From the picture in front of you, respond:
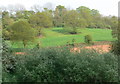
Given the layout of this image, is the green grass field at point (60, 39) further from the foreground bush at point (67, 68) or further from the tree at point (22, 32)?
the foreground bush at point (67, 68)

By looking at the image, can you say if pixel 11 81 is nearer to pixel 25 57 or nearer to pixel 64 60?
pixel 25 57

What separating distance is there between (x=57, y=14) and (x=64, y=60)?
30.4m

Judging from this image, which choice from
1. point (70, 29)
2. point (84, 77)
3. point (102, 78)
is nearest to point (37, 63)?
point (84, 77)

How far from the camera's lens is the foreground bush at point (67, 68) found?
12.9ft

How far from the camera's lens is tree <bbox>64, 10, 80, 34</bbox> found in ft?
86.0

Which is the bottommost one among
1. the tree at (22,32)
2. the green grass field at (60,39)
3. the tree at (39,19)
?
the green grass field at (60,39)

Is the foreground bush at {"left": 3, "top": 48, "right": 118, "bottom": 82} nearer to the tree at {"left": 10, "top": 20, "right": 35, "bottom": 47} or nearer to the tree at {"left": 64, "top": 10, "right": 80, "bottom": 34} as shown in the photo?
the tree at {"left": 10, "top": 20, "right": 35, "bottom": 47}

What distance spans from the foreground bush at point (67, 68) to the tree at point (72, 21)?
869 inches

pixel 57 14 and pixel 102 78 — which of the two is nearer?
pixel 102 78

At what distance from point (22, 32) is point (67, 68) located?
8.88 m

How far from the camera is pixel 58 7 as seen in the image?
37.2 m

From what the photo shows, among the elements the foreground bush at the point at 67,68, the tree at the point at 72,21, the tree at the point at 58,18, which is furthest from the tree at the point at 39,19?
the foreground bush at the point at 67,68

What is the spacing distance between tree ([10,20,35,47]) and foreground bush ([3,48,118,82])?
7850mm

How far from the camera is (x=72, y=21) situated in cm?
2623
